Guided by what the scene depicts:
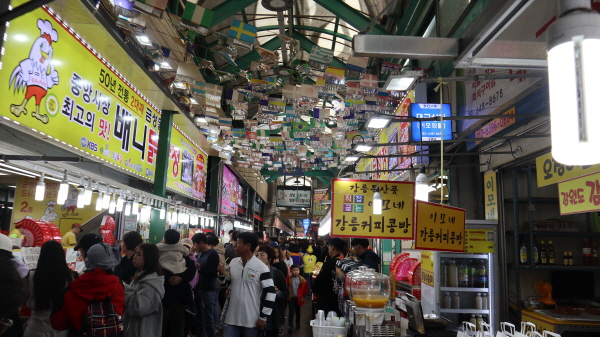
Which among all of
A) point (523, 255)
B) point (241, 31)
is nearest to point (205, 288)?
point (241, 31)

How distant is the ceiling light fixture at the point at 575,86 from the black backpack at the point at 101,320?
3699 mm

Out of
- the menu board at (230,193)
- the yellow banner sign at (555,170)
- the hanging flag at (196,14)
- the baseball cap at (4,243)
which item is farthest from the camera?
the menu board at (230,193)

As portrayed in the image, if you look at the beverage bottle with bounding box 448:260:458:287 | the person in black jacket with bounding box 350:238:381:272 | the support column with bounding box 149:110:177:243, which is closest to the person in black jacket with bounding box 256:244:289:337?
the person in black jacket with bounding box 350:238:381:272

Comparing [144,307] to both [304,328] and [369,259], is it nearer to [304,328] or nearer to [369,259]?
[369,259]

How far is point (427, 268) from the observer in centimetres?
701

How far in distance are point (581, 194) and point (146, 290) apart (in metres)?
4.87

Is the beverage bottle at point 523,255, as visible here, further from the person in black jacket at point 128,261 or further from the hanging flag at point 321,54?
the person in black jacket at point 128,261

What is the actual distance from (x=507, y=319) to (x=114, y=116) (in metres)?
7.17

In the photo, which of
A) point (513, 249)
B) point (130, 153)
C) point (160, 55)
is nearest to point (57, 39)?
point (160, 55)

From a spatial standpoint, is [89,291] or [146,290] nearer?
[89,291]

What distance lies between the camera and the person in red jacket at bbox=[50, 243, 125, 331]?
3650 millimetres

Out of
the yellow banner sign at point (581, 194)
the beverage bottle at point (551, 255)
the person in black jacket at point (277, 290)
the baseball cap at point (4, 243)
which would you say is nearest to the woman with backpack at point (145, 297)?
the baseball cap at point (4, 243)

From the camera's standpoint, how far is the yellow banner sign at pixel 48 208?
991 centimetres

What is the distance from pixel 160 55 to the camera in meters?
6.63
